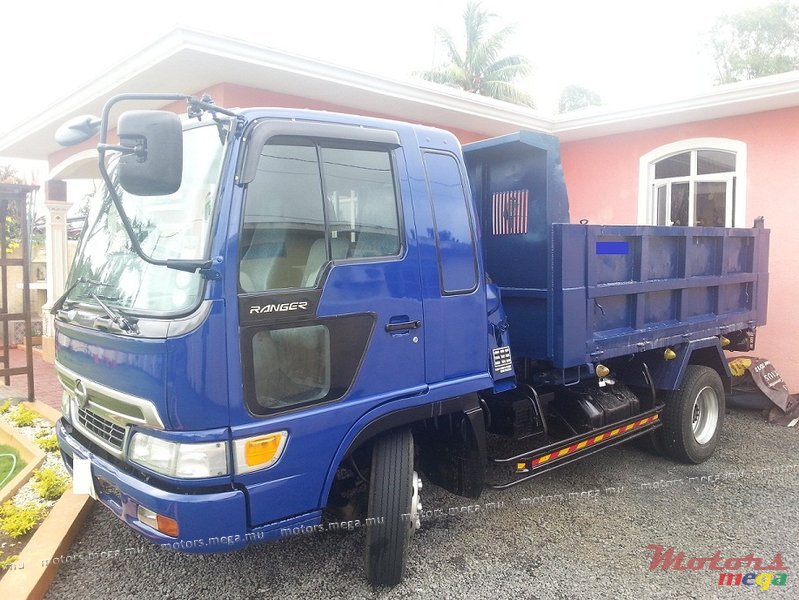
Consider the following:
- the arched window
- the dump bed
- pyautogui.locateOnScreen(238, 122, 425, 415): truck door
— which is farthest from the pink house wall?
pyautogui.locateOnScreen(238, 122, 425, 415): truck door

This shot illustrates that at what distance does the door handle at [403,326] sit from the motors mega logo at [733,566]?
1.96 m

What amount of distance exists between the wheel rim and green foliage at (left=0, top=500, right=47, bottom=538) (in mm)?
4861

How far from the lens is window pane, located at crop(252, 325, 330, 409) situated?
2580mm

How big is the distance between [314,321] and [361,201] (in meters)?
0.65

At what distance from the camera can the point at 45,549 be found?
3.31 m

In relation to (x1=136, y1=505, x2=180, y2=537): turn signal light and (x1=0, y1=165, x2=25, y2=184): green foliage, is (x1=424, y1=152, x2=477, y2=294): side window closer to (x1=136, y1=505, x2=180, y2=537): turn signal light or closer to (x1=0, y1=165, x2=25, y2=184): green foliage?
(x1=136, y1=505, x2=180, y2=537): turn signal light

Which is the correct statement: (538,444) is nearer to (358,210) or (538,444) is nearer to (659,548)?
(659,548)

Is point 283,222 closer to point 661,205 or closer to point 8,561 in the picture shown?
point 8,561

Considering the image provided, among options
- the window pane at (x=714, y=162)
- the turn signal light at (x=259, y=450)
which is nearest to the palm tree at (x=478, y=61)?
the window pane at (x=714, y=162)

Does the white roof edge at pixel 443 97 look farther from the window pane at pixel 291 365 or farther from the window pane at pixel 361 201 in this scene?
the window pane at pixel 291 365

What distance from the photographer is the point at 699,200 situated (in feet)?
26.7

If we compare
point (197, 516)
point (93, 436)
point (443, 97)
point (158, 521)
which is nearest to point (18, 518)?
point (93, 436)

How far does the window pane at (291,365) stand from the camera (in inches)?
102

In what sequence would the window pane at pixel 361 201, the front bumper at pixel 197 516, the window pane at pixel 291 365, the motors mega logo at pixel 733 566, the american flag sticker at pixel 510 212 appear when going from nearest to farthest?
the front bumper at pixel 197 516 → the window pane at pixel 291 365 → the window pane at pixel 361 201 → the motors mega logo at pixel 733 566 → the american flag sticker at pixel 510 212
